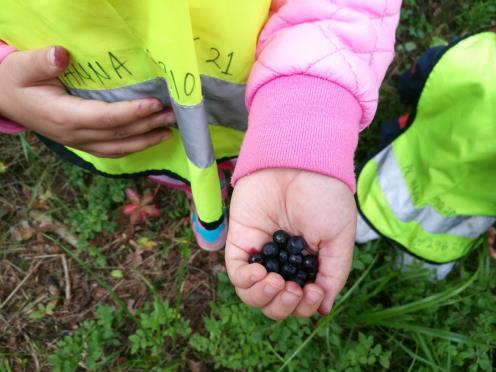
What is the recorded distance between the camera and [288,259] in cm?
112

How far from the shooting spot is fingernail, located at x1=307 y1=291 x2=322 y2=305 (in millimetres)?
1087

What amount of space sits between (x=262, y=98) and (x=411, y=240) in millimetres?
1414

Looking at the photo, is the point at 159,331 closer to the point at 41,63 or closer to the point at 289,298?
the point at 289,298

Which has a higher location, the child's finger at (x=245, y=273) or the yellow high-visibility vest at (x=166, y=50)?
the yellow high-visibility vest at (x=166, y=50)

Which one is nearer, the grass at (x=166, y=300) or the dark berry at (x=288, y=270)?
the dark berry at (x=288, y=270)

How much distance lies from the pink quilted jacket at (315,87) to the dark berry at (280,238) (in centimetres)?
18

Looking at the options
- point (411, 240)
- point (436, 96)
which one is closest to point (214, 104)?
point (436, 96)

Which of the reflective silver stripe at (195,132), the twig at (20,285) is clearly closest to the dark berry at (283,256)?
the reflective silver stripe at (195,132)

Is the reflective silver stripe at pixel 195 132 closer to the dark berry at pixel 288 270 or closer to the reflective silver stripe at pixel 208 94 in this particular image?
the reflective silver stripe at pixel 208 94

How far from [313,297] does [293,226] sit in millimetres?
197

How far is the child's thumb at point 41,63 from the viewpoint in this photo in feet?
3.82

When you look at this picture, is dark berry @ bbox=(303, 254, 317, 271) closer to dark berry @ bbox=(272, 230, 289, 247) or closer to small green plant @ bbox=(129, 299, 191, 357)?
dark berry @ bbox=(272, 230, 289, 247)

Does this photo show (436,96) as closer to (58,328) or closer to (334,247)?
(334,247)

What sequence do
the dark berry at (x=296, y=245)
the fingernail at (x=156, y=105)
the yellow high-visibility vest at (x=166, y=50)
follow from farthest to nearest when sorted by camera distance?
the fingernail at (x=156, y=105)
the dark berry at (x=296, y=245)
the yellow high-visibility vest at (x=166, y=50)
